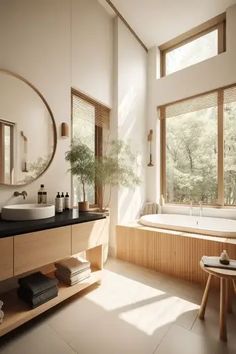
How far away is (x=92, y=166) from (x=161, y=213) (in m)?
1.73

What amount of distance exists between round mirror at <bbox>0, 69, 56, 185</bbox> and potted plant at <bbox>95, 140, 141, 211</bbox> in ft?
1.94

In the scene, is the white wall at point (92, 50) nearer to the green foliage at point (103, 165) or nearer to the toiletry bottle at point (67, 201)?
the green foliage at point (103, 165)

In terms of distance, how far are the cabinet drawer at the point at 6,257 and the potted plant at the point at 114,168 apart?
1.20 m

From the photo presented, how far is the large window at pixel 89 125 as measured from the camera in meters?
2.53

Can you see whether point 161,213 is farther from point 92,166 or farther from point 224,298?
point 224,298

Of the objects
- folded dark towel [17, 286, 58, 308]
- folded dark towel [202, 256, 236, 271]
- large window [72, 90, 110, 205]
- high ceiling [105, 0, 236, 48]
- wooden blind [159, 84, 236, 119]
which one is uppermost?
high ceiling [105, 0, 236, 48]

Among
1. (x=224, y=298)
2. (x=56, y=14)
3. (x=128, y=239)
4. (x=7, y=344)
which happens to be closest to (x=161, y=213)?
(x=128, y=239)

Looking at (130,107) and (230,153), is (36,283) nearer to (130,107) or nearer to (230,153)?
(130,107)

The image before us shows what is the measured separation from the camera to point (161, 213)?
3.41m

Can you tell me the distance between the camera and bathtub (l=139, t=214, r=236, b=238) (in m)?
2.23

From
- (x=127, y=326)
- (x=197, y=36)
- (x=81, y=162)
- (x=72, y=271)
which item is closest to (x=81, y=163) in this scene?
(x=81, y=162)

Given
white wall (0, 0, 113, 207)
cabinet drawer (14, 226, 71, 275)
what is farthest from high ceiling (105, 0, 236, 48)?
cabinet drawer (14, 226, 71, 275)

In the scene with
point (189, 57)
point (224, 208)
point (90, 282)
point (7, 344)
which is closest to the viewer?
point (7, 344)

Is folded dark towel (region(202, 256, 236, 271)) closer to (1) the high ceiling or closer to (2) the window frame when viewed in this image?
(2) the window frame
